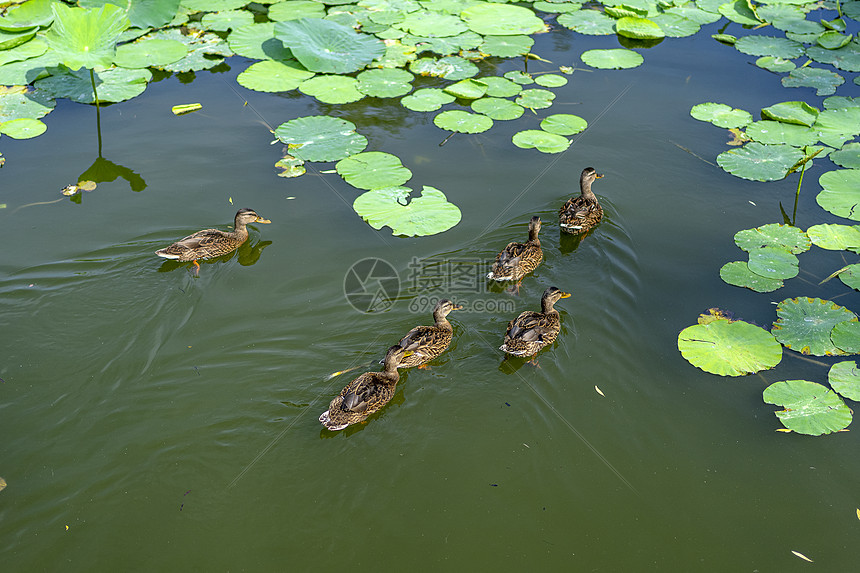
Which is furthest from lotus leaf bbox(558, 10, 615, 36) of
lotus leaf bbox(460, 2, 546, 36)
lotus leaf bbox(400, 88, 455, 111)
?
lotus leaf bbox(400, 88, 455, 111)

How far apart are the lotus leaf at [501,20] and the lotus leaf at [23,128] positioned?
25.7ft

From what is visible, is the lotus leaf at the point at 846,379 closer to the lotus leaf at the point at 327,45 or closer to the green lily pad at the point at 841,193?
the green lily pad at the point at 841,193

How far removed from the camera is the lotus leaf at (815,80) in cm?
1045

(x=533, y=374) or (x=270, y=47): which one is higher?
(x=270, y=47)

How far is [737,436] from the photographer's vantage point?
5.52 m

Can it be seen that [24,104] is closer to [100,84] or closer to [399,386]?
[100,84]

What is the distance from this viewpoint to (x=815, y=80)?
1066 centimetres

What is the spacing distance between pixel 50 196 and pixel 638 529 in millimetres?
8171

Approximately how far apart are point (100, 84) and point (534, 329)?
8.79 m

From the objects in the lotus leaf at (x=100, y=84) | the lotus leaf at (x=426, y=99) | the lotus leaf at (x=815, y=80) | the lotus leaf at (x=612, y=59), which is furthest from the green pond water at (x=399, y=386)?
the lotus leaf at (x=815, y=80)

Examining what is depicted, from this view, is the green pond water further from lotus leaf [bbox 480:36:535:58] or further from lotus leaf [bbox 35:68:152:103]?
lotus leaf [bbox 480:36:535:58]

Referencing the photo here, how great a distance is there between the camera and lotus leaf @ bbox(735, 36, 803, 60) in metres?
11.6

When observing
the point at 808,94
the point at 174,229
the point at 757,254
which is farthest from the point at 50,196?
the point at 808,94

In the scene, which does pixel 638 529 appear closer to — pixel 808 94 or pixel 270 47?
pixel 808 94
